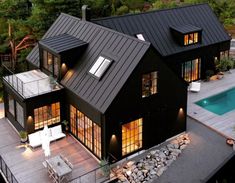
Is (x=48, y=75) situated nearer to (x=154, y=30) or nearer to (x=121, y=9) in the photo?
(x=154, y=30)

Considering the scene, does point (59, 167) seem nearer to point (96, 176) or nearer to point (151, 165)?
point (96, 176)

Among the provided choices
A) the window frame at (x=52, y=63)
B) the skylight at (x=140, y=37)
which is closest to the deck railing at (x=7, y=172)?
the window frame at (x=52, y=63)

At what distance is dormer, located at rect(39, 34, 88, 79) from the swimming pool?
9780mm

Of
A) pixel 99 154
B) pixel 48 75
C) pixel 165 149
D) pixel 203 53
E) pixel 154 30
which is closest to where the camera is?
pixel 99 154

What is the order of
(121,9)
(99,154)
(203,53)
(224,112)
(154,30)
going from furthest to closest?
(121,9), (203,53), (154,30), (224,112), (99,154)

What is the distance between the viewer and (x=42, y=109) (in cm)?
2108

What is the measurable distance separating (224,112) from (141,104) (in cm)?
828

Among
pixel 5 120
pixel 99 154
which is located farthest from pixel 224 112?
pixel 5 120

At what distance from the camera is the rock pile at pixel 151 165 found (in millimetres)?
18422

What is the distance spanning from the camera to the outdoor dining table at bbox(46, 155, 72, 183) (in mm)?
17469

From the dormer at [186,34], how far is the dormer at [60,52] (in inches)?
344

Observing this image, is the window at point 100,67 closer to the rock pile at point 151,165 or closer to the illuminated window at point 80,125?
the illuminated window at point 80,125

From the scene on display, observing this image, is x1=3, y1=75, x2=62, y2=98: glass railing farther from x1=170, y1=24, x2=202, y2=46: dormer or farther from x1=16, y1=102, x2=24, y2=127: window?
x1=170, y1=24, x2=202, y2=46: dormer

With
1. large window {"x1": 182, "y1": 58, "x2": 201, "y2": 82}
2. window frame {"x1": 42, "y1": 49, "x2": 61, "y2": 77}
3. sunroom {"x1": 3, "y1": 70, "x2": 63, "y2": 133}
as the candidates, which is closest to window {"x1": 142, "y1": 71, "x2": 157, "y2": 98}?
sunroom {"x1": 3, "y1": 70, "x2": 63, "y2": 133}
